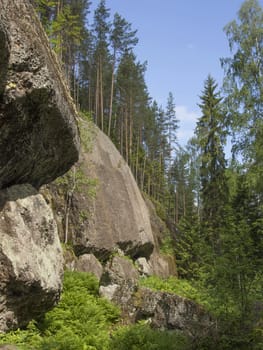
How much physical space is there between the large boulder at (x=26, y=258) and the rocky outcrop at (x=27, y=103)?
653mm

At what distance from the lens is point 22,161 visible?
8234mm

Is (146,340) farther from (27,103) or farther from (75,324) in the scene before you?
(27,103)

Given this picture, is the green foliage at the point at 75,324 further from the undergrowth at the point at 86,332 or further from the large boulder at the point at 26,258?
the large boulder at the point at 26,258

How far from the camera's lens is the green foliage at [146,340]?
9.00 metres

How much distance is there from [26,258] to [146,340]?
408 cm

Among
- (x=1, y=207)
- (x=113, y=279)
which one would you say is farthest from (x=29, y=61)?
(x=113, y=279)

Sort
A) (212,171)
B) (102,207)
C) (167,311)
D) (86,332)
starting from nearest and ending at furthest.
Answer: (86,332), (167,311), (102,207), (212,171)

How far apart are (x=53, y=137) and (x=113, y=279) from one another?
6.43 m

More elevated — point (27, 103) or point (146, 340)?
point (27, 103)

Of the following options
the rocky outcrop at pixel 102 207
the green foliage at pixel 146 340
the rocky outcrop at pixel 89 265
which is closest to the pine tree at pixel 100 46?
the rocky outcrop at pixel 102 207

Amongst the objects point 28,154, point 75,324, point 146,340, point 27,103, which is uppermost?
point 27,103

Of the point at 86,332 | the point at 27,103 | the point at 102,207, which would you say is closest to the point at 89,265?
the point at 102,207

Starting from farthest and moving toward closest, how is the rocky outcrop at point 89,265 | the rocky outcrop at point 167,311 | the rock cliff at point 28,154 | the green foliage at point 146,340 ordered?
the rocky outcrop at point 89,265
the rocky outcrop at point 167,311
the green foliage at point 146,340
the rock cliff at point 28,154

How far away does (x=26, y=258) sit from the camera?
26.1 feet
